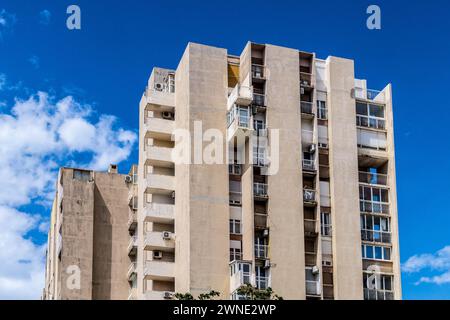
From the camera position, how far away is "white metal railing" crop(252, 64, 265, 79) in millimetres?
55906

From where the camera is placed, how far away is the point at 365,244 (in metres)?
54.9

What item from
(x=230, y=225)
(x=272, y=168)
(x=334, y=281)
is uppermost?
(x=272, y=168)

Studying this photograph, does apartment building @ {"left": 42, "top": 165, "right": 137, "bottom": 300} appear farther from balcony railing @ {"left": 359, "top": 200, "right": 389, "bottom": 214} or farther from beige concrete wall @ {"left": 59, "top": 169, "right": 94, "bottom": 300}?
balcony railing @ {"left": 359, "top": 200, "right": 389, "bottom": 214}

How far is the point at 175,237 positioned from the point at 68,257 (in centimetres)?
1078

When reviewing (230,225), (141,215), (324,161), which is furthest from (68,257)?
(324,161)

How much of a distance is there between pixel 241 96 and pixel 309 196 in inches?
290

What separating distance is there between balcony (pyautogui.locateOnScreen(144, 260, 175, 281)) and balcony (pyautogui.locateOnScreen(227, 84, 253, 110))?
10580 millimetres

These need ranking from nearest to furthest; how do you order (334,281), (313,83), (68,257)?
(334,281)
(313,83)
(68,257)

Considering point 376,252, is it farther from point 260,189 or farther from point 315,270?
point 260,189

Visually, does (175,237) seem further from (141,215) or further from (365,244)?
(365,244)

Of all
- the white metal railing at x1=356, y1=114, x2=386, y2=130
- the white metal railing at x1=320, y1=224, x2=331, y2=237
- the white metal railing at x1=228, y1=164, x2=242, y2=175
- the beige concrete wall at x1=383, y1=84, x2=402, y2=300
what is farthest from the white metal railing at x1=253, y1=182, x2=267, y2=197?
the beige concrete wall at x1=383, y1=84, x2=402, y2=300

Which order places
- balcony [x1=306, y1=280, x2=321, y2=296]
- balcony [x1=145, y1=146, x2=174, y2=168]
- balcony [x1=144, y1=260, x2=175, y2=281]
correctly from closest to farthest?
balcony [x1=306, y1=280, x2=321, y2=296], balcony [x1=144, y1=260, x2=175, y2=281], balcony [x1=145, y1=146, x2=174, y2=168]

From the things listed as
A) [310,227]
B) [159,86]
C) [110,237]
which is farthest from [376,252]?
[110,237]

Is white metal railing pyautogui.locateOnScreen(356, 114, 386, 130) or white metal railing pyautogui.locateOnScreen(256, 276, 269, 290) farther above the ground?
white metal railing pyautogui.locateOnScreen(356, 114, 386, 130)
